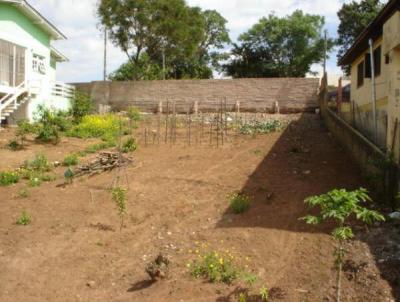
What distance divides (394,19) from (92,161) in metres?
8.11

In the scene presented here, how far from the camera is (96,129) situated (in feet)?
60.4

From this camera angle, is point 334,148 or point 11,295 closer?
point 11,295

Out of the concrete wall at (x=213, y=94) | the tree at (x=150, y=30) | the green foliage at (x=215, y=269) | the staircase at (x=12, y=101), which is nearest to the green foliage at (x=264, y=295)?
the green foliage at (x=215, y=269)

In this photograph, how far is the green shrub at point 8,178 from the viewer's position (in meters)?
12.1

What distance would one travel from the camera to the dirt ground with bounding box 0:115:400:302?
A: 23.0 ft

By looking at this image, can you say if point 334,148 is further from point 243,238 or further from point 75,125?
point 75,125

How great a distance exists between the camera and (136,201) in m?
10.9

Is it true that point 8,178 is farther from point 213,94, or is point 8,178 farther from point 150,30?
point 150,30

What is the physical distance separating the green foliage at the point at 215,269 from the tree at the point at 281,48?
109 feet

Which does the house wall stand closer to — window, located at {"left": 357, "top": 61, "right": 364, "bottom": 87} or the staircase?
the staircase

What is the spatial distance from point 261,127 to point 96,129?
5.73 metres

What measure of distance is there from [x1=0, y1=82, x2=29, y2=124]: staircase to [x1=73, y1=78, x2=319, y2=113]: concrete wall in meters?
5.76

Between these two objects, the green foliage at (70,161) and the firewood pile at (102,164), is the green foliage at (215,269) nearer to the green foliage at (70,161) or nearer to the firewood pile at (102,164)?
the firewood pile at (102,164)

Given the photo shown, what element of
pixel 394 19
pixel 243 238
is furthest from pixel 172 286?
pixel 394 19
